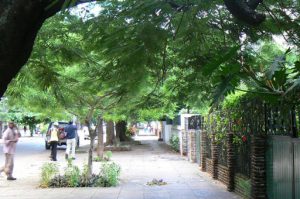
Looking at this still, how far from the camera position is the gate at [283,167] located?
27.6 ft

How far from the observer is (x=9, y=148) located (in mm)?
15844

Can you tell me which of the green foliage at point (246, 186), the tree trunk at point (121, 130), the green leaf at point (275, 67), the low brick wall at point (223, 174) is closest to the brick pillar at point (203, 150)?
the low brick wall at point (223, 174)

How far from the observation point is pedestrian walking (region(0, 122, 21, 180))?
1551 centimetres

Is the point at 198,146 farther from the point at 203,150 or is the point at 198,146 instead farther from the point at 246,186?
the point at 246,186

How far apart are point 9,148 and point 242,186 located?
7809 millimetres

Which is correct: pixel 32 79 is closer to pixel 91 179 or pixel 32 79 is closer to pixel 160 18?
pixel 160 18

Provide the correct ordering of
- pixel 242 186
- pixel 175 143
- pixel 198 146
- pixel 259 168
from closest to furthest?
pixel 259 168 → pixel 242 186 → pixel 198 146 → pixel 175 143

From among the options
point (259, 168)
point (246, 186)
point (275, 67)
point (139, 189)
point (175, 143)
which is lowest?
point (139, 189)

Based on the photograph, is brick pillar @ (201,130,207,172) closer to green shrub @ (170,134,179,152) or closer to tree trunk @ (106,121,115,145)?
green shrub @ (170,134,179,152)

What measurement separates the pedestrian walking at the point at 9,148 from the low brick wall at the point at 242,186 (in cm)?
701

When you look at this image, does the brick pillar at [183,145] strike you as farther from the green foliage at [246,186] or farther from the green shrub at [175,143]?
the green foliage at [246,186]

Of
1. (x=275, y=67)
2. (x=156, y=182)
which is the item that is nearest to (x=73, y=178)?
(x=156, y=182)

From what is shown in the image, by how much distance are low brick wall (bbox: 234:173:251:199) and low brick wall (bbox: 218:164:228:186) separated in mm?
947

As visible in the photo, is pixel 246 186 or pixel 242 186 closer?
pixel 246 186
